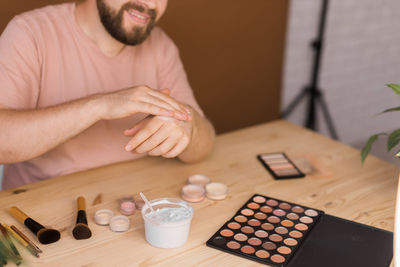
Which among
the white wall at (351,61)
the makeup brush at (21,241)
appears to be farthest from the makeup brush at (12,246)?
the white wall at (351,61)

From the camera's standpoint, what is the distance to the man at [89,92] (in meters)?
1.09

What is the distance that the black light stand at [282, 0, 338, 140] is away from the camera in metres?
2.67

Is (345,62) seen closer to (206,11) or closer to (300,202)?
(206,11)

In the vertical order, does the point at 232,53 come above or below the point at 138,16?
below

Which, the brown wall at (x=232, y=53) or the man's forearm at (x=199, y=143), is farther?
the brown wall at (x=232, y=53)

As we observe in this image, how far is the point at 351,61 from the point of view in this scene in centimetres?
296

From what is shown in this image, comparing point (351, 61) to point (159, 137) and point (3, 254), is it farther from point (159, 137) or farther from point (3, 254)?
point (3, 254)

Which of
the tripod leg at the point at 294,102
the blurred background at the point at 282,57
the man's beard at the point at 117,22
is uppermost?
the man's beard at the point at 117,22

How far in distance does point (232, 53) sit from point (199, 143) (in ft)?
3.79

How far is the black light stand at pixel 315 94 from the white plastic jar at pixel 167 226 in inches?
76.4

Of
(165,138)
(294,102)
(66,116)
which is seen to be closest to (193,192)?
(165,138)

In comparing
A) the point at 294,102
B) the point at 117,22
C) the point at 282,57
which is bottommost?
the point at 294,102

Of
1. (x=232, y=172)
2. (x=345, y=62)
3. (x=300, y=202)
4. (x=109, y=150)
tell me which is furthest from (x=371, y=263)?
(x=345, y=62)

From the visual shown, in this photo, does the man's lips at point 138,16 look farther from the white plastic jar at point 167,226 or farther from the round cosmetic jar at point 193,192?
the white plastic jar at point 167,226
